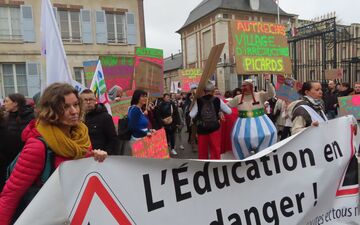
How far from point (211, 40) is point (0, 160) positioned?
32574mm

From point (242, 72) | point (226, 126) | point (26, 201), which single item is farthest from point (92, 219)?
point (226, 126)

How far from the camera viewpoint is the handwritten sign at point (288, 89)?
5.84 metres

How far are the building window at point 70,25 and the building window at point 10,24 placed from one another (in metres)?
2.24

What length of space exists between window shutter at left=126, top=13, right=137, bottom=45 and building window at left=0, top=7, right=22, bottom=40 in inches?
234

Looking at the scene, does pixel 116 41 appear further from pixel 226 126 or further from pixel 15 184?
pixel 15 184

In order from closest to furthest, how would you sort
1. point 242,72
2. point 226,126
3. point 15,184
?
point 15,184
point 242,72
point 226,126

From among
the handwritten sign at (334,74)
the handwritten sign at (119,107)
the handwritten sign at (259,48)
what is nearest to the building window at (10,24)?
the handwritten sign at (119,107)

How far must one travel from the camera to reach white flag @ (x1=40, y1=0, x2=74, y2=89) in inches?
129

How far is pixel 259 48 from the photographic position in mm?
5492

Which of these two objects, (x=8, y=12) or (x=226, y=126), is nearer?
(x=226, y=126)

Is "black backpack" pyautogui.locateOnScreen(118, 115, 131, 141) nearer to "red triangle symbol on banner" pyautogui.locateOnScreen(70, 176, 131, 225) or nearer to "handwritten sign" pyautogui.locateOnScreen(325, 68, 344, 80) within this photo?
"red triangle symbol on banner" pyautogui.locateOnScreen(70, 176, 131, 225)

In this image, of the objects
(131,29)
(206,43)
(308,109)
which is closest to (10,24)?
(131,29)

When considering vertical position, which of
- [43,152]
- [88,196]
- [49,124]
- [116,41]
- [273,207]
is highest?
[116,41]

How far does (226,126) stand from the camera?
234 inches
